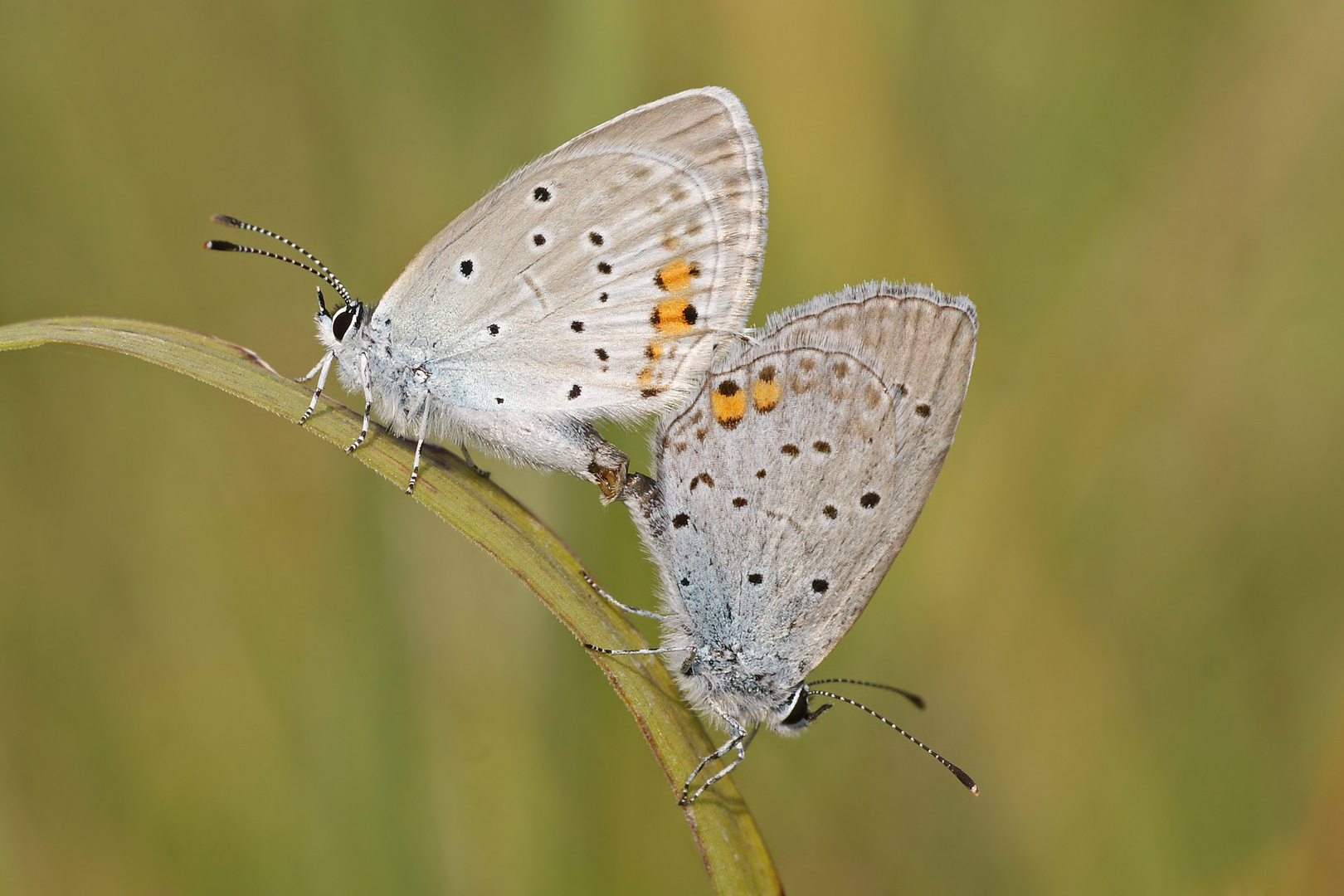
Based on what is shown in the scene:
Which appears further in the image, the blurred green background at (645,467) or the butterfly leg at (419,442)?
the blurred green background at (645,467)

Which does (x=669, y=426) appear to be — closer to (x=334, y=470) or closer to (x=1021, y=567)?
(x=334, y=470)

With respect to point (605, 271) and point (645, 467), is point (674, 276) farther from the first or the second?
point (645, 467)

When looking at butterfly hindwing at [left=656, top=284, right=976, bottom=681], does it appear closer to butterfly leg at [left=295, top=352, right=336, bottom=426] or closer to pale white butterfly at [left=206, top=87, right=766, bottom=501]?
pale white butterfly at [left=206, top=87, right=766, bottom=501]

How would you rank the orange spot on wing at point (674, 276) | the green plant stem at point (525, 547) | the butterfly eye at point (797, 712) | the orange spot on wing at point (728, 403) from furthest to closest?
the orange spot on wing at point (674, 276)
the orange spot on wing at point (728, 403)
the butterfly eye at point (797, 712)
the green plant stem at point (525, 547)

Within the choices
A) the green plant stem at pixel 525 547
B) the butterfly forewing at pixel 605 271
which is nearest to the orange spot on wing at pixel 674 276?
the butterfly forewing at pixel 605 271

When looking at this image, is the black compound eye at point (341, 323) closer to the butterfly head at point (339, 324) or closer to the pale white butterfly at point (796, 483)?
the butterfly head at point (339, 324)

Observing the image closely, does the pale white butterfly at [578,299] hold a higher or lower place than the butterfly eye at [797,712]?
higher

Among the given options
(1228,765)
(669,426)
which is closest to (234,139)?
(669,426)
